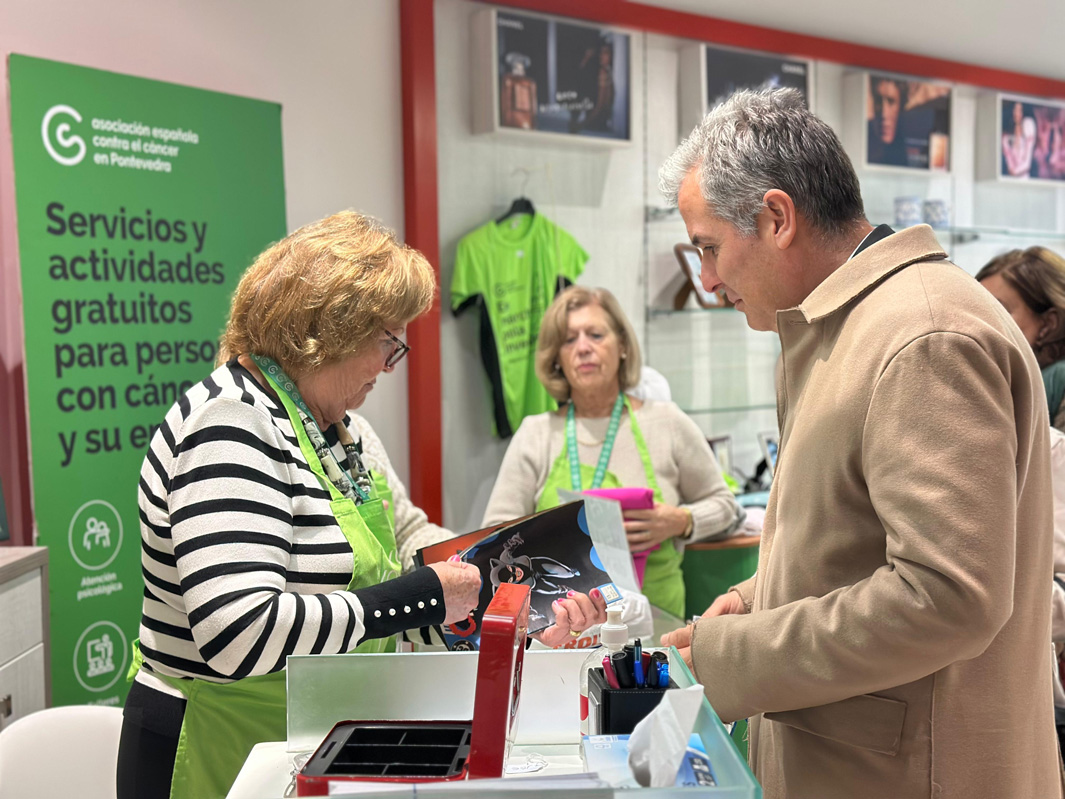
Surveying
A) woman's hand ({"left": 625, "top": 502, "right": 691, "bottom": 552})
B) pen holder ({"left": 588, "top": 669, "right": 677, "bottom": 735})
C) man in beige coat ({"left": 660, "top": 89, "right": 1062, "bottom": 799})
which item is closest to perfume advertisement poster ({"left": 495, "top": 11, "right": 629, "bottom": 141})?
woman's hand ({"left": 625, "top": 502, "right": 691, "bottom": 552})

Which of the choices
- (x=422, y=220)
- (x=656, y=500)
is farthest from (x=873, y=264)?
(x=422, y=220)

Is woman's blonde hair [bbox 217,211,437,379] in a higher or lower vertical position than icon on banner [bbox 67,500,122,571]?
higher

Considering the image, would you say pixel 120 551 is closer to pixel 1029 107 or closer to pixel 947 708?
pixel 947 708

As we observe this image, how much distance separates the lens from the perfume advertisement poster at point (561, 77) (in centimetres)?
438

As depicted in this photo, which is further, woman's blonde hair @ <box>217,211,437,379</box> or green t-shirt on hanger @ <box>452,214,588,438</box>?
green t-shirt on hanger @ <box>452,214,588,438</box>

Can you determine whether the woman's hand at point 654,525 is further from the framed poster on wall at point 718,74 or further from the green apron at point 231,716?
the framed poster on wall at point 718,74

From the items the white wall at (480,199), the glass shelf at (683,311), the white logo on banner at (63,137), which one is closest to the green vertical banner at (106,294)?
the white logo on banner at (63,137)

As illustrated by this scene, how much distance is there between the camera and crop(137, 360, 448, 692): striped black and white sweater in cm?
144

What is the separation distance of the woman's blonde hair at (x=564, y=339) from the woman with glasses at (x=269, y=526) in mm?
1758

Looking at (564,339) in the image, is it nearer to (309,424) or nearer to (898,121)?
(309,424)

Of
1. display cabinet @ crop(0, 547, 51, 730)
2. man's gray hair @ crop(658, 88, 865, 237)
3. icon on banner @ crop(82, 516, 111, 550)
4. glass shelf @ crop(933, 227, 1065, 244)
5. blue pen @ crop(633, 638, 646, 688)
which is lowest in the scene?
display cabinet @ crop(0, 547, 51, 730)

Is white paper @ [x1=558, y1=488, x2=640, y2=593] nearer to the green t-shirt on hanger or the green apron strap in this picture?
the green apron strap

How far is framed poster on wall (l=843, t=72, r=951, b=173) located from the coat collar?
4.47 metres

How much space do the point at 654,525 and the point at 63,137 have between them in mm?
2312
